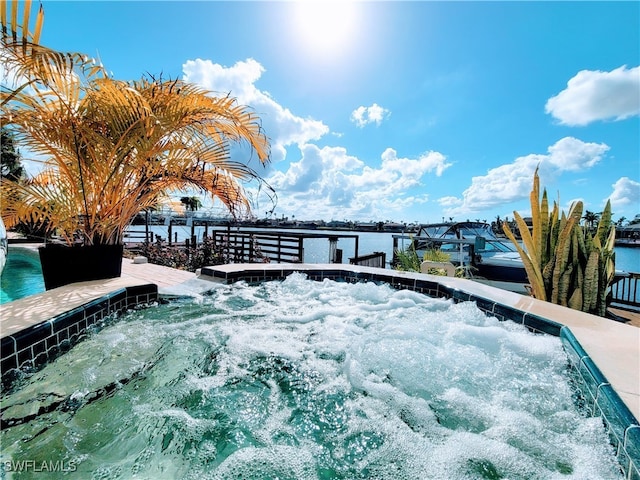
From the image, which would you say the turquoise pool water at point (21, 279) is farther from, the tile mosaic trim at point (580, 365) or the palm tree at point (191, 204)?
the palm tree at point (191, 204)

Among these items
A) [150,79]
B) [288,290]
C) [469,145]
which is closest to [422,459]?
[288,290]

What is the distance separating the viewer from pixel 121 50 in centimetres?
470

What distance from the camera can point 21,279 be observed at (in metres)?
5.58

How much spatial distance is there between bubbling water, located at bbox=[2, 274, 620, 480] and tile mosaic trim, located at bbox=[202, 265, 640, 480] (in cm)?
8

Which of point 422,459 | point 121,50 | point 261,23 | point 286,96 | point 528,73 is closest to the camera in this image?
point 422,459

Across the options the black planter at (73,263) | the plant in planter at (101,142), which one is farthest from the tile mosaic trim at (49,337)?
the plant in planter at (101,142)

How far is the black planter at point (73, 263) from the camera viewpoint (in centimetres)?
358

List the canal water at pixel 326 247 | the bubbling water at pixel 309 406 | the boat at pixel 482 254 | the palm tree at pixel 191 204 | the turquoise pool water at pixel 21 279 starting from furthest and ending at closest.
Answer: the palm tree at pixel 191 204 < the canal water at pixel 326 247 < the boat at pixel 482 254 < the turquoise pool water at pixel 21 279 < the bubbling water at pixel 309 406

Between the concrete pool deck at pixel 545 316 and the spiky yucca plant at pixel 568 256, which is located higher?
the spiky yucca plant at pixel 568 256

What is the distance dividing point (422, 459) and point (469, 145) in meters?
13.8

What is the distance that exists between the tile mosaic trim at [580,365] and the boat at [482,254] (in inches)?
99.7

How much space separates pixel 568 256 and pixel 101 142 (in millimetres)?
5456

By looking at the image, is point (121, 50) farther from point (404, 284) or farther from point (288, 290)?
point (404, 284)

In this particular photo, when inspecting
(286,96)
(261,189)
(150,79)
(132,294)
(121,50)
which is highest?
(286,96)
